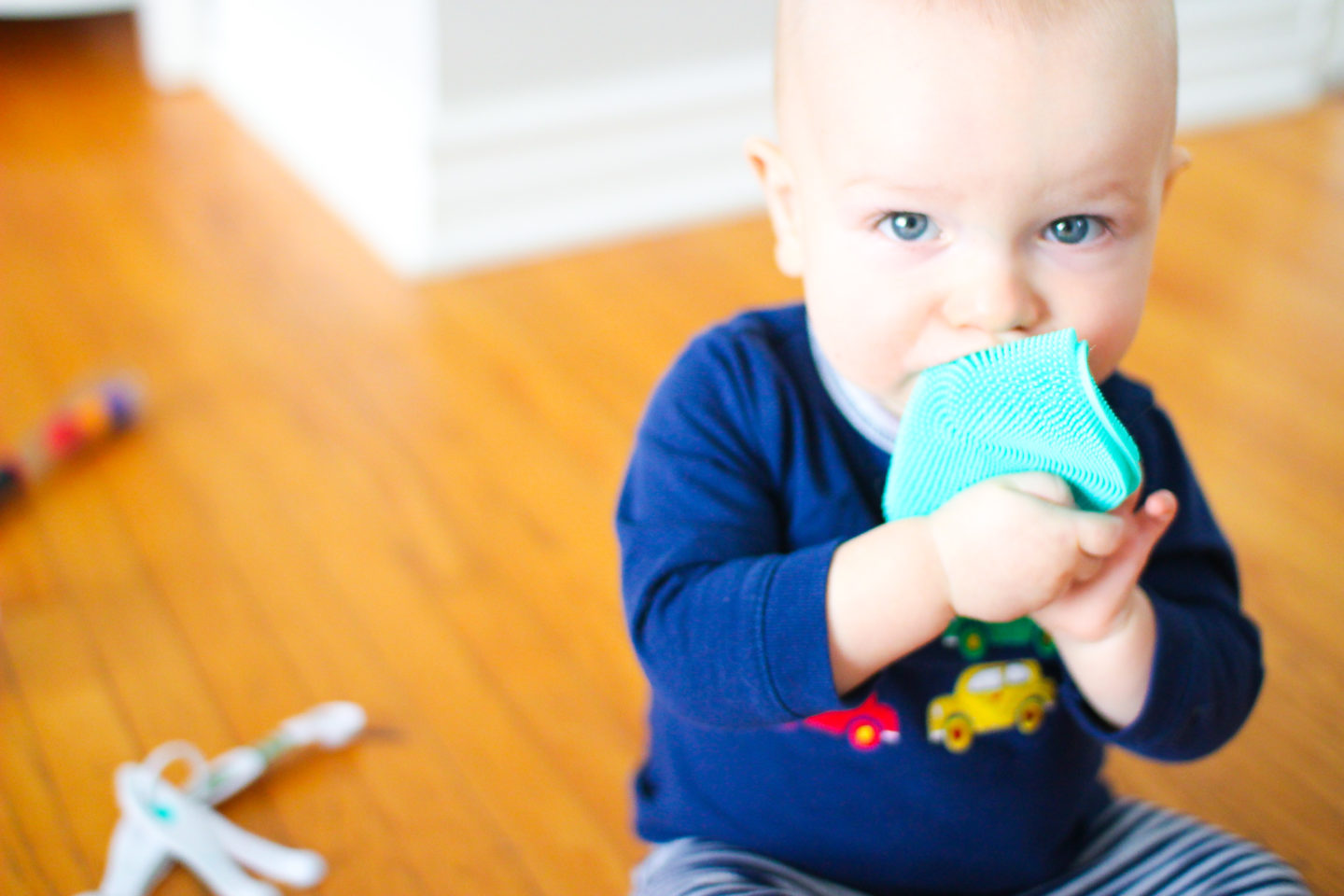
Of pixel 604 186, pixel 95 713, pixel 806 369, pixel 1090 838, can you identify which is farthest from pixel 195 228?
pixel 1090 838

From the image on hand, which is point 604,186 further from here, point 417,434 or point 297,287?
point 417,434

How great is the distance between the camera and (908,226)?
621mm

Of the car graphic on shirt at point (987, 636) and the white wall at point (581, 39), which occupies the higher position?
the white wall at point (581, 39)

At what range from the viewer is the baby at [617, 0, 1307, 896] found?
1.92ft

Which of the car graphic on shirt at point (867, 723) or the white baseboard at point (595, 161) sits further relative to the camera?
the white baseboard at point (595, 161)

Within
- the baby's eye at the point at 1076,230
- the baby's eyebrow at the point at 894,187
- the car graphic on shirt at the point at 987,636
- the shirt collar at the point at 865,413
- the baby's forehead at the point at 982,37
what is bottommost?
the car graphic on shirt at the point at 987,636

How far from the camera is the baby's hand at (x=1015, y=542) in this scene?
0.58 metres

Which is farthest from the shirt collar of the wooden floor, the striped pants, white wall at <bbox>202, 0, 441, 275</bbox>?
white wall at <bbox>202, 0, 441, 275</bbox>

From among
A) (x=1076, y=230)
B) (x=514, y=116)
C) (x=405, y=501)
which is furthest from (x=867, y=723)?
(x=514, y=116)

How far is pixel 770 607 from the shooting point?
0.65m

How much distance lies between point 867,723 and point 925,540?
150mm

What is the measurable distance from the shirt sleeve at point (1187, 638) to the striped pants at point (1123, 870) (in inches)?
2.0

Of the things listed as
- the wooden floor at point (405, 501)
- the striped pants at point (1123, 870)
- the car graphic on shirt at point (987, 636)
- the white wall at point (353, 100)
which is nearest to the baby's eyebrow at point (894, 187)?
the car graphic on shirt at point (987, 636)

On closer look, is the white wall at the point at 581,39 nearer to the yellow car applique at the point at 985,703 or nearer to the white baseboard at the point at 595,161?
the white baseboard at the point at 595,161
